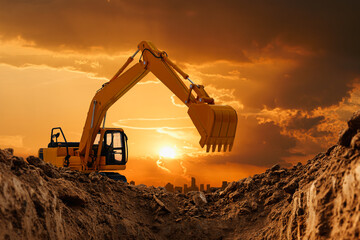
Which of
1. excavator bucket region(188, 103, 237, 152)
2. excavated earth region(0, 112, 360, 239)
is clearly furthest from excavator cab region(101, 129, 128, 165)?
excavator bucket region(188, 103, 237, 152)

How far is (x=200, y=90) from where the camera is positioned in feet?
31.2

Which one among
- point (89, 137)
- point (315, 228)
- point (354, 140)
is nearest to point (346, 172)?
point (354, 140)

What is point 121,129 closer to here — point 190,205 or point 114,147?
point 114,147

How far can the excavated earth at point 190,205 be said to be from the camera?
606cm

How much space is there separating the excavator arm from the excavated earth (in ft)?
6.84

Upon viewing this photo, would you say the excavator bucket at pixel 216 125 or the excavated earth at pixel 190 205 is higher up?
the excavator bucket at pixel 216 125

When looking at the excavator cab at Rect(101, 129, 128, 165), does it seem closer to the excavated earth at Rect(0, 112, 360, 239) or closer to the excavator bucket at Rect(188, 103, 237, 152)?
the excavated earth at Rect(0, 112, 360, 239)

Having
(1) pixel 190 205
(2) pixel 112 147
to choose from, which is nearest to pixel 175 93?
(1) pixel 190 205

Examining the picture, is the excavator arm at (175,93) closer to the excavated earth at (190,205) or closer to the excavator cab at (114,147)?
the excavator cab at (114,147)

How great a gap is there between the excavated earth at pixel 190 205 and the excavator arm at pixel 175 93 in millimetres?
2083

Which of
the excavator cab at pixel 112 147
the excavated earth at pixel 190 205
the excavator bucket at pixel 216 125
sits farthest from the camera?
the excavator cab at pixel 112 147

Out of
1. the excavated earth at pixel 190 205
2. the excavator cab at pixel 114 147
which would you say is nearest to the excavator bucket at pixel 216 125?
the excavated earth at pixel 190 205

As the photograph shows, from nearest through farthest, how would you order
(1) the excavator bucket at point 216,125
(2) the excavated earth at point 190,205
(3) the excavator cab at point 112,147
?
(2) the excavated earth at point 190,205
(1) the excavator bucket at point 216,125
(3) the excavator cab at point 112,147

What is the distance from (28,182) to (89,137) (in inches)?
249
